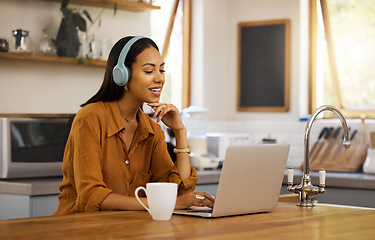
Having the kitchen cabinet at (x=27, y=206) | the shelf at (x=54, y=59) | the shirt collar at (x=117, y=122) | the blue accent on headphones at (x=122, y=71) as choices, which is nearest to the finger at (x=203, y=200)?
the shirt collar at (x=117, y=122)

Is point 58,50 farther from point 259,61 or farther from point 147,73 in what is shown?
point 259,61

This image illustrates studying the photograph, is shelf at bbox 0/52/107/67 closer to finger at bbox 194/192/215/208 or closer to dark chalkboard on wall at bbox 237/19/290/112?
dark chalkboard on wall at bbox 237/19/290/112

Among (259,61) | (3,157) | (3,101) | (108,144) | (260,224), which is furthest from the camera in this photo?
(259,61)

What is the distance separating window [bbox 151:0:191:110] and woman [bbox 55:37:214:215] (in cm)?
289

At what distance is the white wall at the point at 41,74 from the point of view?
3865 millimetres

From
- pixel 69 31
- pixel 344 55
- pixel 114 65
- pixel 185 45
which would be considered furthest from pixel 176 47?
pixel 114 65

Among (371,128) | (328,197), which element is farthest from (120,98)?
(371,128)

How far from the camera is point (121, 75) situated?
2.33m

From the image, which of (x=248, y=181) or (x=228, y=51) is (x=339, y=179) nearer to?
(x=228, y=51)

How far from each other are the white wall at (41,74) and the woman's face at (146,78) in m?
1.72

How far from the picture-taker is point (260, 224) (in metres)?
1.81

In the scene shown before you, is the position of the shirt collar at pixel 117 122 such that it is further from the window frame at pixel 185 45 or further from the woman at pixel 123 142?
the window frame at pixel 185 45

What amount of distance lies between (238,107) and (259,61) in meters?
0.48

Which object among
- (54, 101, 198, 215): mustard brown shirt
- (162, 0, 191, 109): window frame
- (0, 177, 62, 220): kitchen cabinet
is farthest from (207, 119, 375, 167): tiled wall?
(54, 101, 198, 215): mustard brown shirt
